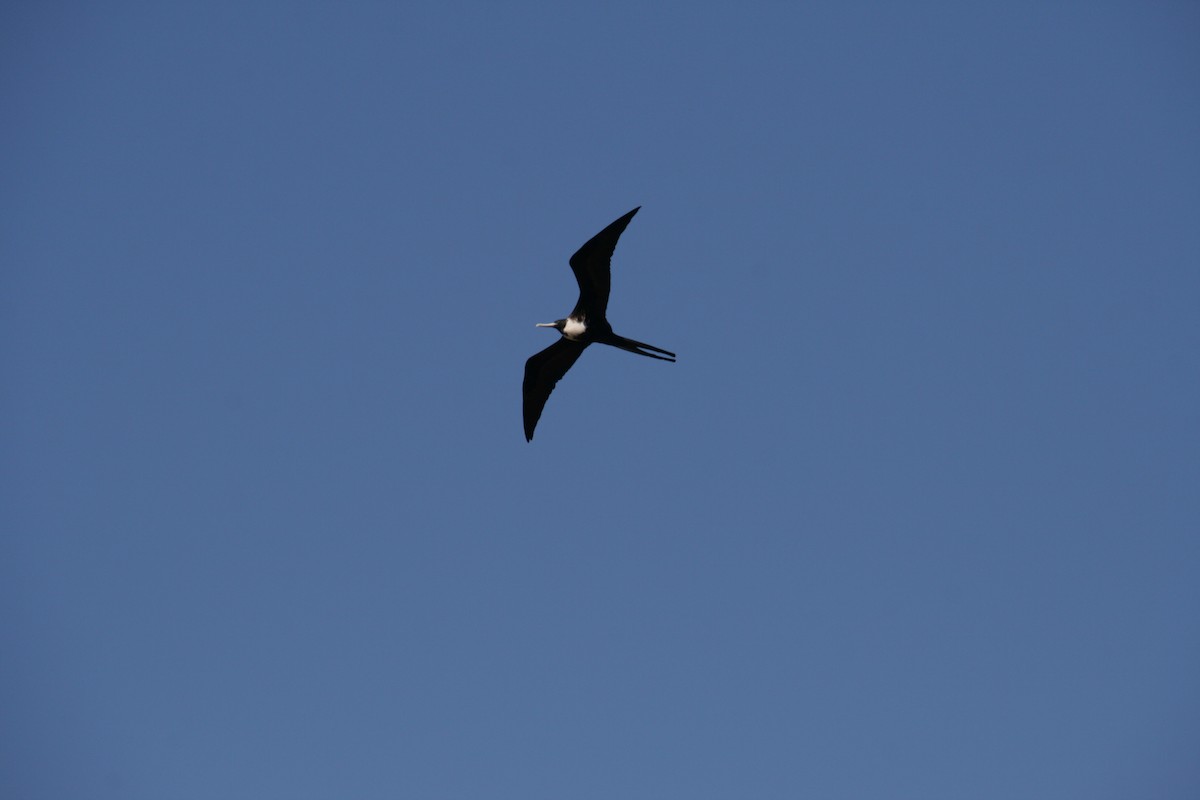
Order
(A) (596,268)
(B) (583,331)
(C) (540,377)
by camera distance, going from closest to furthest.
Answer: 1. (A) (596,268)
2. (B) (583,331)
3. (C) (540,377)

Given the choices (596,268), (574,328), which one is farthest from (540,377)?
(596,268)

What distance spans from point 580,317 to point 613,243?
5.72ft

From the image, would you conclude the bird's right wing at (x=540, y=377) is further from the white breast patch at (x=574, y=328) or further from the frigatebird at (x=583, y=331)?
the white breast patch at (x=574, y=328)

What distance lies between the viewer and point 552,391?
69.3ft

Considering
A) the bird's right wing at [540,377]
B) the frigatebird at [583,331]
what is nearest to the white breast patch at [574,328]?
the frigatebird at [583,331]

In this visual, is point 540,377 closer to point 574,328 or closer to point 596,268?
point 574,328

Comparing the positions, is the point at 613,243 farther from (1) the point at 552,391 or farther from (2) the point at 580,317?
(1) the point at 552,391

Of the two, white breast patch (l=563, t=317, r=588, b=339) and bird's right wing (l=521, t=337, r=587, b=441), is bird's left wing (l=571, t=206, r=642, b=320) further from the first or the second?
bird's right wing (l=521, t=337, r=587, b=441)

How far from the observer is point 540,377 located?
2100 cm

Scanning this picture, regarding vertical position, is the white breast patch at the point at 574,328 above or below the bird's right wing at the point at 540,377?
above

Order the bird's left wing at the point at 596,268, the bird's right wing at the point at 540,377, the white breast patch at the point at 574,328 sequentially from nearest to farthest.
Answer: the bird's left wing at the point at 596,268 → the white breast patch at the point at 574,328 → the bird's right wing at the point at 540,377

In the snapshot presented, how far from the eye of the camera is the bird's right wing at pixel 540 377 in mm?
20734

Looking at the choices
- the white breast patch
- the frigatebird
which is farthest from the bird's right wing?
the white breast patch

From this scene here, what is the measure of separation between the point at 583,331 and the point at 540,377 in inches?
71.7
